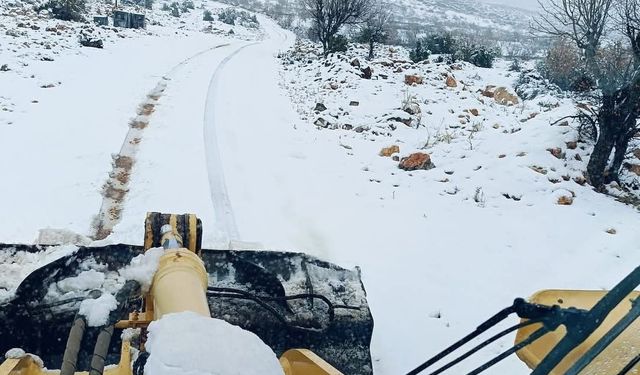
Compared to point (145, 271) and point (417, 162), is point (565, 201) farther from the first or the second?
point (145, 271)

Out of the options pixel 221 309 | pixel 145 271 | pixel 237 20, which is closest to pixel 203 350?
pixel 145 271

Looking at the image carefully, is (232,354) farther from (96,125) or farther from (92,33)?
(92,33)

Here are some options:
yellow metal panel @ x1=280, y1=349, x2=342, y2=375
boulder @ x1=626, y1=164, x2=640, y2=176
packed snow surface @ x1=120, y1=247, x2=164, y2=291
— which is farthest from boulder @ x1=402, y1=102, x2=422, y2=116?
packed snow surface @ x1=120, y1=247, x2=164, y2=291

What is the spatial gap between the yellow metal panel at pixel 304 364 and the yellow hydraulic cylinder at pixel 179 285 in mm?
873

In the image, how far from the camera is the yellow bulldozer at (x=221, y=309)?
238 cm

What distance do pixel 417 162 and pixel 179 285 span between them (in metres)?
7.43

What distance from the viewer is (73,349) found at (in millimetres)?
2400

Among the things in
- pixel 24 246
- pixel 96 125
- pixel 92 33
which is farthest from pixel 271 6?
pixel 24 246

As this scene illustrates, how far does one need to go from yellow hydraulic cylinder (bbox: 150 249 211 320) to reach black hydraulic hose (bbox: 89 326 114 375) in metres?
0.27

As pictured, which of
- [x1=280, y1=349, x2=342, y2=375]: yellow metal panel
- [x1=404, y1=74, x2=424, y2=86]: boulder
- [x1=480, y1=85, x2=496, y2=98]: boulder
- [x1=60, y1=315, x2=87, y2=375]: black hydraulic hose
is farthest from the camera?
[x1=480, y1=85, x2=496, y2=98]: boulder

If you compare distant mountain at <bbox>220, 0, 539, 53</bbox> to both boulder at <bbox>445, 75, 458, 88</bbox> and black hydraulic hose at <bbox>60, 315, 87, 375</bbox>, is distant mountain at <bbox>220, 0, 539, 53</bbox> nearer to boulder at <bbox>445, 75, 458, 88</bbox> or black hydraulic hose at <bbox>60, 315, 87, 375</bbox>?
boulder at <bbox>445, 75, 458, 88</bbox>

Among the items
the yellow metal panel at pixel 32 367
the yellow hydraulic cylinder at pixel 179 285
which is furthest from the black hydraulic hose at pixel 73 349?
the yellow hydraulic cylinder at pixel 179 285

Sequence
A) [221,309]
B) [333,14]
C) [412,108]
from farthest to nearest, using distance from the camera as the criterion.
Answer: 1. [333,14]
2. [412,108]
3. [221,309]

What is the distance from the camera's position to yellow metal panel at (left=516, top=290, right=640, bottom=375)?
6.45ft
